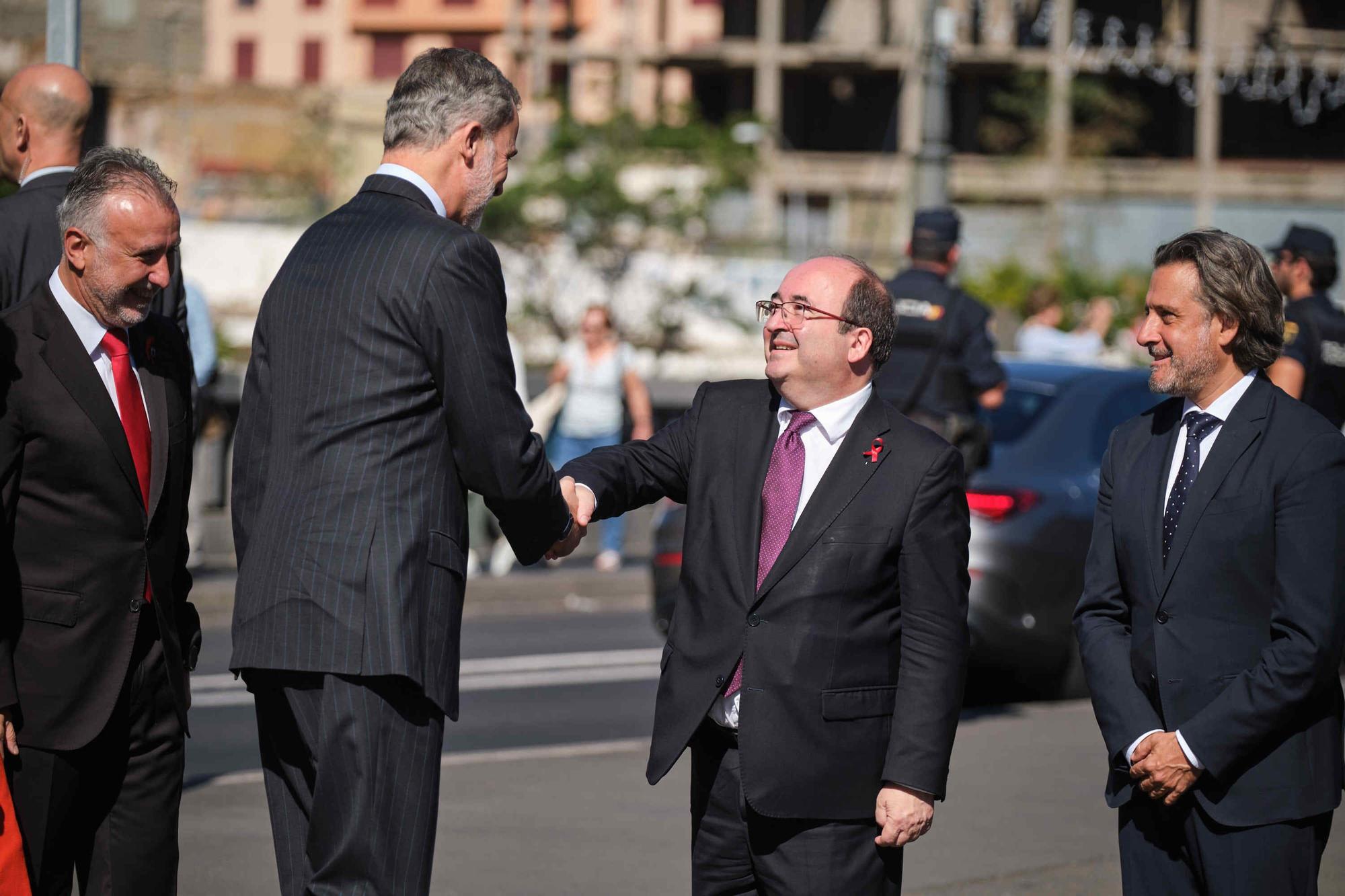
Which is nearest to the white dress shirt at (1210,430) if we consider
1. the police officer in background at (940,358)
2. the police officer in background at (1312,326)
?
the police officer in background at (1312,326)

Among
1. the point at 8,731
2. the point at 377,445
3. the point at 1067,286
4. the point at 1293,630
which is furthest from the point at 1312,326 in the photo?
the point at 1067,286

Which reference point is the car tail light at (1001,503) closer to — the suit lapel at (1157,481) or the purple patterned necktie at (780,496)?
the suit lapel at (1157,481)

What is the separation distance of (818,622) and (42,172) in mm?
2633

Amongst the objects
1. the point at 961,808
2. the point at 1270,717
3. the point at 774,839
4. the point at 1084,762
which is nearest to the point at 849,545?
the point at 774,839

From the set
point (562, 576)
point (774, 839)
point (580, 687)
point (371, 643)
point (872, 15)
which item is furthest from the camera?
point (872, 15)

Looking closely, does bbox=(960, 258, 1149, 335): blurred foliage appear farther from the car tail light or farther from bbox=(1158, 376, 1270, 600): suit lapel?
bbox=(1158, 376, 1270, 600): suit lapel

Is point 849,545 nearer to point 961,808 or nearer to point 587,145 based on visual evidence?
point 961,808

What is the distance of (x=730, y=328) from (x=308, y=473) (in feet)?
79.1

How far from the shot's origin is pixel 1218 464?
3.91 m

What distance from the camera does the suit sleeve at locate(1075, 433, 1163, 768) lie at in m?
3.97

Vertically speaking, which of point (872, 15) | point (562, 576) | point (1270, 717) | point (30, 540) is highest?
point (872, 15)

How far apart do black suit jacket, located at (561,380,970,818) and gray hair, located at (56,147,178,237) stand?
1.49 metres

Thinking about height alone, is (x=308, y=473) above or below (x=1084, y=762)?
above

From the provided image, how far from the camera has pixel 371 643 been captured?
360 centimetres
